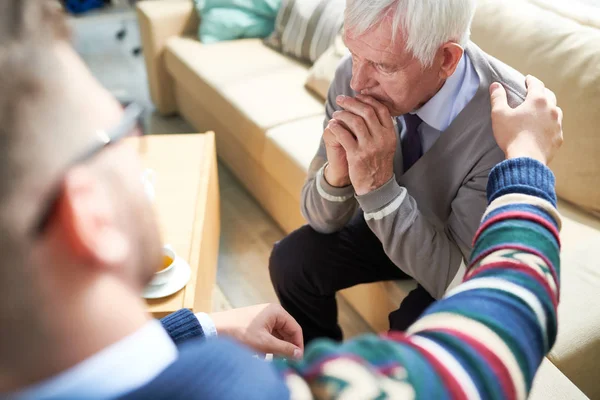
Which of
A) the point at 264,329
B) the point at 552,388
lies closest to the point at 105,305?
the point at 264,329

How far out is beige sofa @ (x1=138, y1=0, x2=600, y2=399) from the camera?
1254mm

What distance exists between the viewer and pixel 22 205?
1.35ft

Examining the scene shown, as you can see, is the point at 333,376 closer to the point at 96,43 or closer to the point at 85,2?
the point at 96,43

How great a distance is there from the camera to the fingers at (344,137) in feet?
3.91

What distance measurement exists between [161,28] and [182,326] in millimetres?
2390

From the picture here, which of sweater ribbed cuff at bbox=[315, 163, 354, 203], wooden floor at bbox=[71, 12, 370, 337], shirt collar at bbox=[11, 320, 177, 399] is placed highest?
Answer: shirt collar at bbox=[11, 320, 177, 399]

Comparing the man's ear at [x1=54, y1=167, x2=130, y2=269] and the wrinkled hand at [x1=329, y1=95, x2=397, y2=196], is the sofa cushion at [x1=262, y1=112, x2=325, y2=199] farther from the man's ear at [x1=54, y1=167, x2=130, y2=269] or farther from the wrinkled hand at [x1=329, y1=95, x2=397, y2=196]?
the man's ear at [x1=54, y1=167, x2=130, y2=269]

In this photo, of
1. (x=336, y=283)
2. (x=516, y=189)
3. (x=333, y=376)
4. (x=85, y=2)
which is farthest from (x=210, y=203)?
(x=85, y=2)

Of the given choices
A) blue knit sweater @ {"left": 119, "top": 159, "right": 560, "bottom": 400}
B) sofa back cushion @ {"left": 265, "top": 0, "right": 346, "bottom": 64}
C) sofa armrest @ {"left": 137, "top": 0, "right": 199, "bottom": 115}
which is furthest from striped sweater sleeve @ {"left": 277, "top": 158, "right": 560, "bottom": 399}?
sofa armrest @ {"left": 137, "top": 0, "right": 199, "bottom": 115}

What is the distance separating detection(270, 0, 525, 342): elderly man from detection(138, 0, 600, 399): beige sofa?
273 millimetres

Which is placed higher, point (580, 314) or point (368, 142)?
point (368, 142)

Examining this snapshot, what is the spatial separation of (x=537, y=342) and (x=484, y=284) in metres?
0.09

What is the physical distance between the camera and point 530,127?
97 cm

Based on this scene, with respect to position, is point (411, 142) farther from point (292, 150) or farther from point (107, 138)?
point (107, 138)
